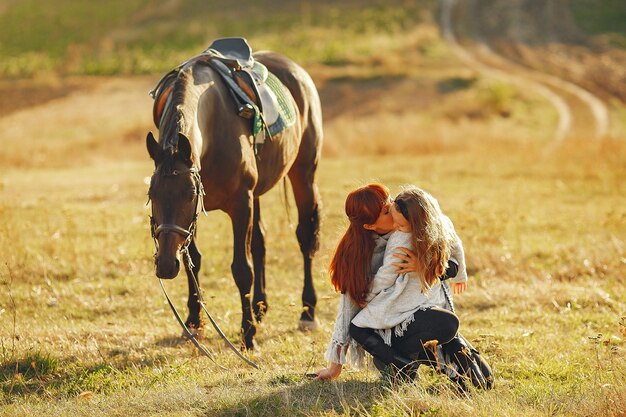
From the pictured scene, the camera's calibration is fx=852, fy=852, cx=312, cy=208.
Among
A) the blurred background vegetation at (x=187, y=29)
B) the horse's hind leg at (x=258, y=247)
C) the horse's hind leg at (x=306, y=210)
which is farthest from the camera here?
the blurred background vegetation at (x=187, y=29)

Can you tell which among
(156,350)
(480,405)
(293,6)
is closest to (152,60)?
(293,6)

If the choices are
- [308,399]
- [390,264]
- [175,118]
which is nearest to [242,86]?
[175,118]

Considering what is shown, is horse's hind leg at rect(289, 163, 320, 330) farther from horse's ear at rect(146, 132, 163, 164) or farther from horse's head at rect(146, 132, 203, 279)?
horse's ear at rect(146, 132, 163, 164)

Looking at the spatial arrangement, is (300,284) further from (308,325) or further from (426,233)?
(426,233)

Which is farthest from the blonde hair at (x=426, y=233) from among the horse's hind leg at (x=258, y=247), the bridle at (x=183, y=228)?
the horse's hind leg at (x=258, y=247)

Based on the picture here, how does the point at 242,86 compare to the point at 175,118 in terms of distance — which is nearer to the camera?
the point at 175,118

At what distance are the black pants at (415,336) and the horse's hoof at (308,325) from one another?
→ 2.23 m

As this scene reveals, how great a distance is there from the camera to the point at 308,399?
17.1 ft

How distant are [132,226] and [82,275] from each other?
2893mm

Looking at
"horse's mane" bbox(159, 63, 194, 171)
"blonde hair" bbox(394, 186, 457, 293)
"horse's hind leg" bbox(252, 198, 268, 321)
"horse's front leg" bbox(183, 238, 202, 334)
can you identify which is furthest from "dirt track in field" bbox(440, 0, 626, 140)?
"blonde hair" bbox(394, 186, 457, 293)

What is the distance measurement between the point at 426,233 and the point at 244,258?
2158mm

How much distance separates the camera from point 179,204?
5.64 metres

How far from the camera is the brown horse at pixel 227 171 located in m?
5.63

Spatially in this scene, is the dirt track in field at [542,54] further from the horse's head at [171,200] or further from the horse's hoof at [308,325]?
the horse's head at [171,200]
